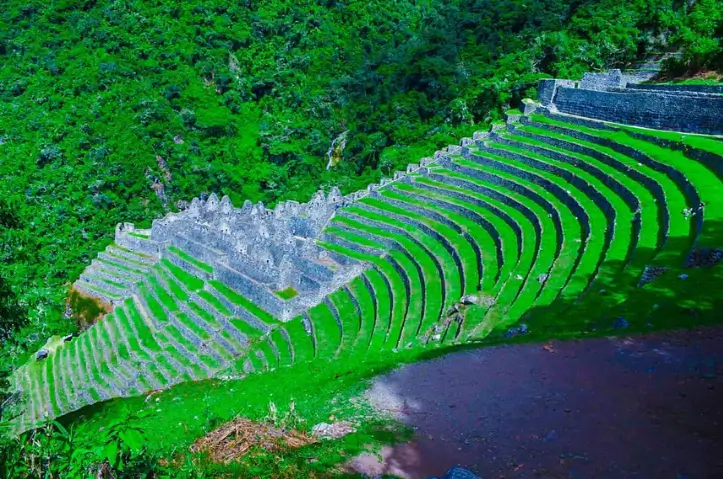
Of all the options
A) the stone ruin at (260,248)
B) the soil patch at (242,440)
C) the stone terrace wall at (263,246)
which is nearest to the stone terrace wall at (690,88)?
the stone terrace wall at (263,246)

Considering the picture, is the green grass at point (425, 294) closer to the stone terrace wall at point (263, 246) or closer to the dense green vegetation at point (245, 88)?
the stone terrace wall at point (263, 246)

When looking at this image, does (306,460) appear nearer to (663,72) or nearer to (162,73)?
(663,72)

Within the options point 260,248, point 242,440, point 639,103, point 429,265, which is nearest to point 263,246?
point 260,248

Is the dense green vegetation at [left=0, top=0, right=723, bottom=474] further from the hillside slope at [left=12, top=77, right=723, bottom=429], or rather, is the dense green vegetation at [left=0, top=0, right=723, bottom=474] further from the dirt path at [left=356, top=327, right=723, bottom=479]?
the dirt path at [left=356, top=327, right=723, bottom=479]

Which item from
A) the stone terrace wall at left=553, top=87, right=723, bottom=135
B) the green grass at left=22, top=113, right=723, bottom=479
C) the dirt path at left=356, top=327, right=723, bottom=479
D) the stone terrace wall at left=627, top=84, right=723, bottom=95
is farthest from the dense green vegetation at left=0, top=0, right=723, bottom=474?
the dirt path at left=356, top=327, right=723, bottom=479

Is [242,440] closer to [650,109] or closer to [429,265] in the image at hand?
[429,265]

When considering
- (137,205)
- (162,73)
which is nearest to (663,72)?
(137,205)
